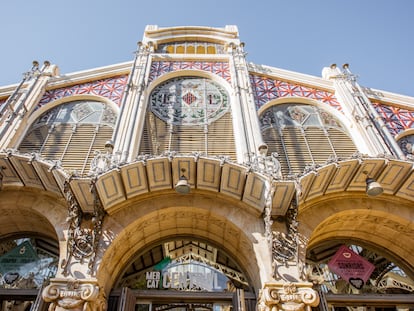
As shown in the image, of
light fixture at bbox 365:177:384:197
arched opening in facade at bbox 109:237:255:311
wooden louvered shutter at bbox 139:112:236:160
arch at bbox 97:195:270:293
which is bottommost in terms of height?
arched opening in facade at bbox 109:237:255:311

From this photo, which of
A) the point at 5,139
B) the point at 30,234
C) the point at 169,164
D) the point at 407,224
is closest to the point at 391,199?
the point at 407,224

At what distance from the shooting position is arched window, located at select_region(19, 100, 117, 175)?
9.46 metres

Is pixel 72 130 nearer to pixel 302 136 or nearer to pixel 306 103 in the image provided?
pixel 302 136

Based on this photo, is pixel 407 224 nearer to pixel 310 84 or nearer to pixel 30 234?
pixel 310 84

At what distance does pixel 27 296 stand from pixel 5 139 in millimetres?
4602

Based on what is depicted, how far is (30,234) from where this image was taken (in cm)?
840

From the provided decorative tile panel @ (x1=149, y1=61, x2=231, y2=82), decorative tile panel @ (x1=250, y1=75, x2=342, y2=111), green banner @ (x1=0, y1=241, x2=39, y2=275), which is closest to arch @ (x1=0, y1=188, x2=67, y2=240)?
green banner @ (x1=0, y1=241, x2=39, y2=275)

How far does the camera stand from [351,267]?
26.8 ft

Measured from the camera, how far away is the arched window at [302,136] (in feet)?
32.0

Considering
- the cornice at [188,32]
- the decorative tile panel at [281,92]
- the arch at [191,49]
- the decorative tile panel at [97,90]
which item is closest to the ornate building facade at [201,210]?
the decorative tile panel at [97,90]

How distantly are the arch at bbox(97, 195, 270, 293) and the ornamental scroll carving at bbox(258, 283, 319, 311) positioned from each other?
0.57 metres

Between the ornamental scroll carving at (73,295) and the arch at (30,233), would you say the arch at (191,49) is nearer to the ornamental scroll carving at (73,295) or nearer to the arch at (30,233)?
the arch at (30,233)

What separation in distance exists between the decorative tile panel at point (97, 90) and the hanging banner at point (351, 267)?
8134mm

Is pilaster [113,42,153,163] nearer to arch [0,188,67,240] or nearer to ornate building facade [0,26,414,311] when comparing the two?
ornate building facade [0,26,414,311]
